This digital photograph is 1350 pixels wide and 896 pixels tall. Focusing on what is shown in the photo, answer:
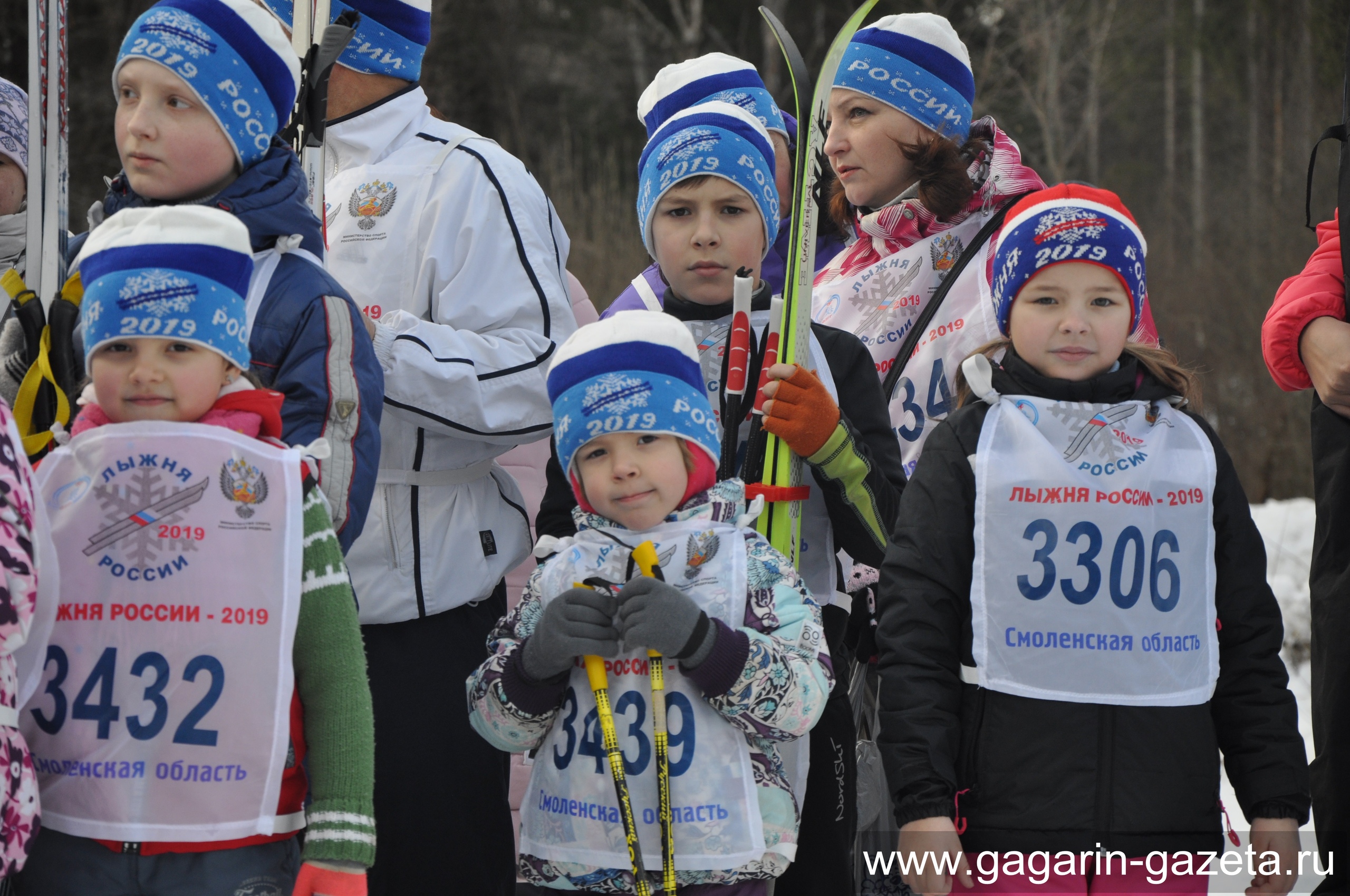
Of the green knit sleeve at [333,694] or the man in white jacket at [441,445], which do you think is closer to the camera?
the green knit sleeve at [333,694]

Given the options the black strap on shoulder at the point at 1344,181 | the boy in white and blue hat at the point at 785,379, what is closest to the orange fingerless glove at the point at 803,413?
the boy in white and blue hat at the point at 785,379

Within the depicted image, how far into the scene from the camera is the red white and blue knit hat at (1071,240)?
2703 mm

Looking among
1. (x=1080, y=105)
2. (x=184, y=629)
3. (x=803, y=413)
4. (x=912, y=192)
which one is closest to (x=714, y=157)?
(x=803, y=413)

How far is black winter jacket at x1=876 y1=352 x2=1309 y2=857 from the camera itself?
2492mm

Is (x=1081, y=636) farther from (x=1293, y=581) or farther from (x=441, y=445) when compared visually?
(x=1293, y=581)

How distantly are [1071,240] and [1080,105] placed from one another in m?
18.5

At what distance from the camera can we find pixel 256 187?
2445mm

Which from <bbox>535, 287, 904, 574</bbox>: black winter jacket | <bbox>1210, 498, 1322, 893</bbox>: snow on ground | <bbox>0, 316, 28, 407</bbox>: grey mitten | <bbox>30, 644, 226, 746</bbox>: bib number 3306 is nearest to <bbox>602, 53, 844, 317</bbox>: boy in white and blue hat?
<bbox>535, 287, 904, 574</bbox>: black winter jacket

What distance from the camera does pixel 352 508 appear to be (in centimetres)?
237

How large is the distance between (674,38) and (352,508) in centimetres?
1827

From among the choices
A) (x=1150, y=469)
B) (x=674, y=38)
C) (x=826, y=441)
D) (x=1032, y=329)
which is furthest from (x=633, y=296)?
(x=674, y=38)

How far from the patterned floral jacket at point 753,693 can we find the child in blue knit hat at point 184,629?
0.30m

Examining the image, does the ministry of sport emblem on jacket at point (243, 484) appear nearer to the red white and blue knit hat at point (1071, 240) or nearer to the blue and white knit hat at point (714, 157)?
the blue and white knit hat at point (714, 157)

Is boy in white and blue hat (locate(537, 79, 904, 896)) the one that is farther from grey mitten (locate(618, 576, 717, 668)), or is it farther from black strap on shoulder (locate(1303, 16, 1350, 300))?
black strap on shoulder (locate(1303, 16, 1350, 300))
